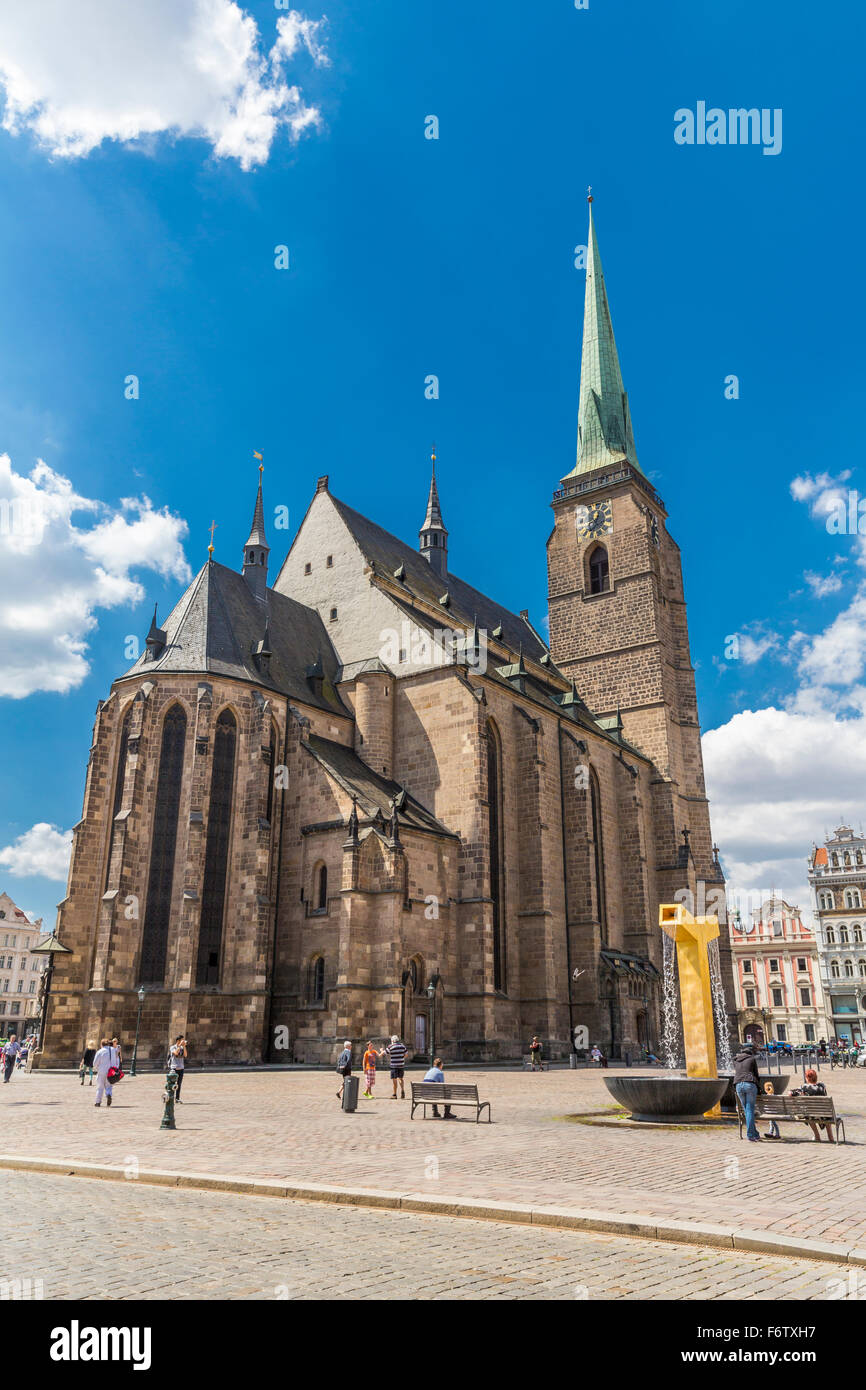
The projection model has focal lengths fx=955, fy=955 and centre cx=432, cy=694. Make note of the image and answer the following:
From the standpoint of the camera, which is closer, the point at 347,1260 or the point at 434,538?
the point at 347,1260

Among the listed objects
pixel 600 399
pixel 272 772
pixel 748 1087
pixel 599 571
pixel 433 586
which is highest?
pixel 600 399

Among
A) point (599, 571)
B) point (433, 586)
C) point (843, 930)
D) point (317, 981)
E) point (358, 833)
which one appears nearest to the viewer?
point (358, 833)

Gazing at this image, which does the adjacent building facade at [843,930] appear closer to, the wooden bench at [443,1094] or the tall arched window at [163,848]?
the tall arched window at [163,848]

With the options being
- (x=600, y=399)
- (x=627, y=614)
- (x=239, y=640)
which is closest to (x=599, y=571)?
(x=627, y=614)

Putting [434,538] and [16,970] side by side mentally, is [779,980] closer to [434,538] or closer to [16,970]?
[434,538]

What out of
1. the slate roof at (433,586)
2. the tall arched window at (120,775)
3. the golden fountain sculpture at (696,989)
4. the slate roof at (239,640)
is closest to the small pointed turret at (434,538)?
the slate roof at (433,586)

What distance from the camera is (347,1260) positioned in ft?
20.7

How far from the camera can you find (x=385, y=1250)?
6668 mm

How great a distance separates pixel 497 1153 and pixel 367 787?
24452 millimetres

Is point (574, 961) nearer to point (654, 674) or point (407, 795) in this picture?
point (407, 795)

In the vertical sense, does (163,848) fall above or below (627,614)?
below

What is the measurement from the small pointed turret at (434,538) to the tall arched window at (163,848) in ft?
78.7

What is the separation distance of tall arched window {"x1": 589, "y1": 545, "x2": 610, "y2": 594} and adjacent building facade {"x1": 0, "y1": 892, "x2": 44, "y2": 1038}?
61.8 meters
